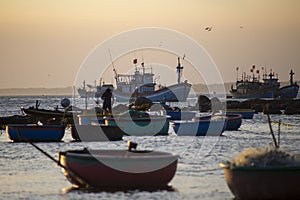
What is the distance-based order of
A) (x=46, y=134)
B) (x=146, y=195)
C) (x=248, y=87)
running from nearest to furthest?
(x=146, y=195) < (x=46, y=134) < (x=248, y=87)

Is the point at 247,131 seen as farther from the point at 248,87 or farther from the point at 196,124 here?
the point at 248,87

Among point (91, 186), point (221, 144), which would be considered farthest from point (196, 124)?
point (91, 186)

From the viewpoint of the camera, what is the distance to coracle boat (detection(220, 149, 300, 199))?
1962 centimetres

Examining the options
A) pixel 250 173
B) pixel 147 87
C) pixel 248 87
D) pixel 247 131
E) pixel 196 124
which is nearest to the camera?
pixel 250 173

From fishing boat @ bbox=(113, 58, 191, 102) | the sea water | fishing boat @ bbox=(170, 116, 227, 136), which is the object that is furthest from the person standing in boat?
fishing boat @ bbox=(113, 58, 191, 102)

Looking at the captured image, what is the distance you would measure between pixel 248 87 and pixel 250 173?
154 metres

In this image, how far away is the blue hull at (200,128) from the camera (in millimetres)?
47312

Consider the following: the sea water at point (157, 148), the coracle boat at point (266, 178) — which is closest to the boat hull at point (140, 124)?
the sea water at point (157, 148)

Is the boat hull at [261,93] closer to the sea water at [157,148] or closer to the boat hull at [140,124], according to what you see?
the boat hull at [140,124]

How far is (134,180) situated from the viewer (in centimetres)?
2303

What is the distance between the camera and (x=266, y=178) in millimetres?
19625

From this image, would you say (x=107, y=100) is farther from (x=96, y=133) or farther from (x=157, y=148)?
(x=157, y=148)

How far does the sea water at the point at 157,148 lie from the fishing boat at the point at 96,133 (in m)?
0.53

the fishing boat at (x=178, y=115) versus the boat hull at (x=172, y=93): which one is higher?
the boat hull at (x=172, y=93)
